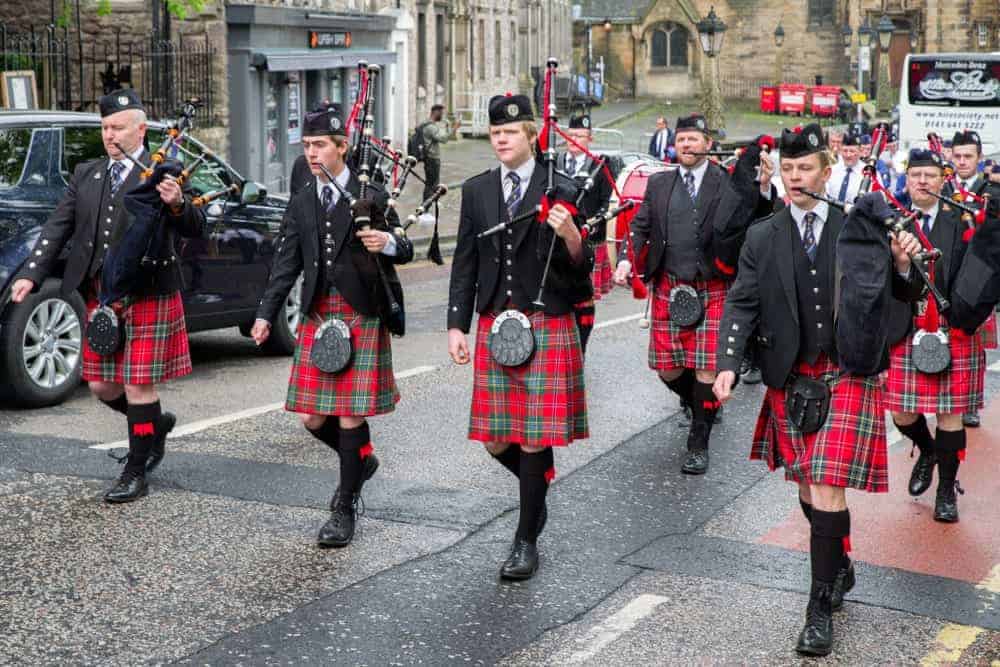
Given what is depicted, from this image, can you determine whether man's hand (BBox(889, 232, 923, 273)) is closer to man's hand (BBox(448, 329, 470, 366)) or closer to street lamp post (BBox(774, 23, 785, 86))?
man's hand (BBox(448, 329, 470, 366))

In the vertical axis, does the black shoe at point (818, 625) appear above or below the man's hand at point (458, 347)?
below

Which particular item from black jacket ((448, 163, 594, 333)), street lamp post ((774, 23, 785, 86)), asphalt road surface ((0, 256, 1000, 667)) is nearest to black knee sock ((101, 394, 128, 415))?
asphalt road surface ((0, 256, 1000, 667))

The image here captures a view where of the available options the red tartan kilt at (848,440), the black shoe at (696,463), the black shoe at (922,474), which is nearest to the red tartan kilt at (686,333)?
the black shoe at (696,463)

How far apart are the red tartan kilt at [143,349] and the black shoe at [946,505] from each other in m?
3.70

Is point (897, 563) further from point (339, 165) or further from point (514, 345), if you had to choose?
point (339, 165)

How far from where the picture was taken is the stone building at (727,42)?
73688mm

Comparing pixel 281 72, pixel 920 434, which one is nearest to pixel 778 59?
pixel 281 72

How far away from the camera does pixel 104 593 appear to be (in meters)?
6.02

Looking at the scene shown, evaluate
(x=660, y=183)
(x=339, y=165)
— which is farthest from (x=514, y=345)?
(x=660, y=183)

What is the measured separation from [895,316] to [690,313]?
3.98 feet

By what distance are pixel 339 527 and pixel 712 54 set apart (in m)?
30.5

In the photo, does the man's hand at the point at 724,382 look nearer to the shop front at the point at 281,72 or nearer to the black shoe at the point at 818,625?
the black shoe at the point at 818,625

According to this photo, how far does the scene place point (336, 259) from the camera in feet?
22.2

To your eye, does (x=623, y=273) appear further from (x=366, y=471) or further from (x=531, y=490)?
(x=531, y=490)
